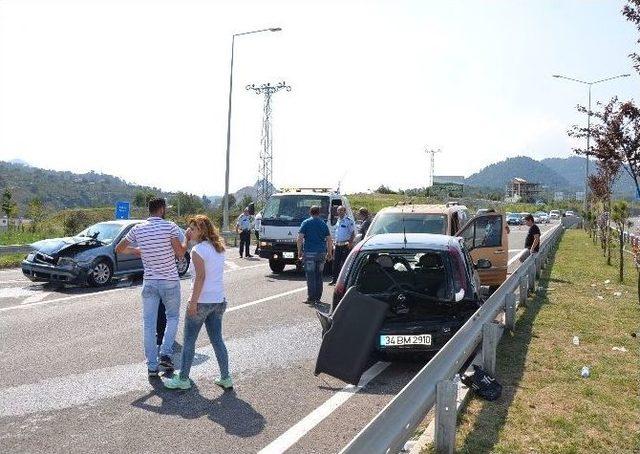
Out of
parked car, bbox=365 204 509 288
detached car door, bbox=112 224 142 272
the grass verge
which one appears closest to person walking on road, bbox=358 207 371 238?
parked car, bbox=365 204 509 288

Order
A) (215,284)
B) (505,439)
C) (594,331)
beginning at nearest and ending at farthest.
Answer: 1. (505,439)
2. (215,284)
3. (594,331)

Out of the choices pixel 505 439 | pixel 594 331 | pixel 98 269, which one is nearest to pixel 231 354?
pixel 505 439

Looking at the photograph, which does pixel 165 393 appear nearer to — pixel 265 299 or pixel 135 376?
pixel 135 376

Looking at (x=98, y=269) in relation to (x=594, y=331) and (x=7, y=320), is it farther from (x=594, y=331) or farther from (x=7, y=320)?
(x=594, y=331)

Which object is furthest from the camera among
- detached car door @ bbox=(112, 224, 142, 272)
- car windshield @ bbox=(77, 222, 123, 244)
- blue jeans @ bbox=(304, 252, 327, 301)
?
car windshield @ bbox=(77, 222, 123, 244)

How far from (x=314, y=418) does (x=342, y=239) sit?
397 inches

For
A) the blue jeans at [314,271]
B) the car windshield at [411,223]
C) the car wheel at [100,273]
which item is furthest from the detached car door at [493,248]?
the car wheel at [100,273]

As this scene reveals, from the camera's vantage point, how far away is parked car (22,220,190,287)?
1427 cm

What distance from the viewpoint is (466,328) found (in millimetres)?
6316

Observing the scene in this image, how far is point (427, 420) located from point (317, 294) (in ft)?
22.5

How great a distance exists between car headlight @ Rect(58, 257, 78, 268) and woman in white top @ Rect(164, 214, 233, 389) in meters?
8.29

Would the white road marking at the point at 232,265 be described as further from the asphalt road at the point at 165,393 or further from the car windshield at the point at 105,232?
the asphalt road at the point at 165,393

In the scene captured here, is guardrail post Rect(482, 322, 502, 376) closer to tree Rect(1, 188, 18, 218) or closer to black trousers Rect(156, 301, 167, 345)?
black trousers Rect(156, 301, 167, 345)

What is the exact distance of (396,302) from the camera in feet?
24.6
